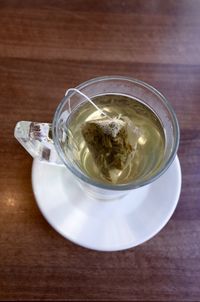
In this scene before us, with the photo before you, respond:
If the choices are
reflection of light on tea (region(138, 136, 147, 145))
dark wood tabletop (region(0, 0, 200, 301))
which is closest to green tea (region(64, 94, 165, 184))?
reflection of light on tea (region(138, 136, 147, 145))

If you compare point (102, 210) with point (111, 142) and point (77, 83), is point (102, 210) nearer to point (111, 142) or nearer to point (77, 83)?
point (111, 142)

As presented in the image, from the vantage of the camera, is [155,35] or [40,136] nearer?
[40,136]

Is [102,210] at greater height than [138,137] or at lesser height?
lesser

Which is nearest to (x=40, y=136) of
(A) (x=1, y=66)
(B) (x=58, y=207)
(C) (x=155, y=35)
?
(B) (x=58, y=207)

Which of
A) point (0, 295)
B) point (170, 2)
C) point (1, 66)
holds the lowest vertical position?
point (0, 295)

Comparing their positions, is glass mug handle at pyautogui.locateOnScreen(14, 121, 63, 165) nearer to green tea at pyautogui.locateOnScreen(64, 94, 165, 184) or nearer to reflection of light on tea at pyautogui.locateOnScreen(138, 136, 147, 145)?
green tea at pyautogui.locateOnScreen(64, 94, 165, 184)

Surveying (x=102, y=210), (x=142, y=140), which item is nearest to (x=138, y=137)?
(x=142, y=140)

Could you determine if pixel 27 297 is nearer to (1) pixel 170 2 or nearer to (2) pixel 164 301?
(2) pixel 164 301

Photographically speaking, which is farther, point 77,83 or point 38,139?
point 77,83
